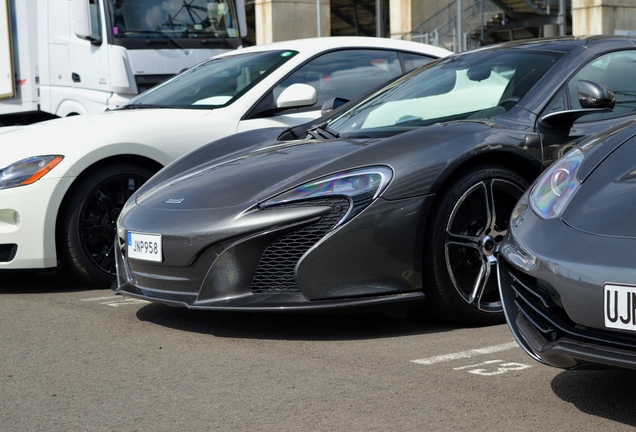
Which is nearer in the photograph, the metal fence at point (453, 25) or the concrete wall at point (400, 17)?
the concrete wall at point (400, 17)

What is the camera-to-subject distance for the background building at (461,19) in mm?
24719

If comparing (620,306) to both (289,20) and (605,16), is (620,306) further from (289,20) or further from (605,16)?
(289,20)

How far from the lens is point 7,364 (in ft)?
13.4

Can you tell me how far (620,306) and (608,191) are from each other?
0.52 m

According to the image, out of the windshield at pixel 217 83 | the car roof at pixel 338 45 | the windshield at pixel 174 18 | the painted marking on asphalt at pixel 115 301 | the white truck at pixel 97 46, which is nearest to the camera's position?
the painted marking on asphalt at pixel 115 301

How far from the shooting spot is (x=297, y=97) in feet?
19.5

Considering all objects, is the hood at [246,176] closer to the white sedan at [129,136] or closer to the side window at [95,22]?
the white sedan at [129,136]

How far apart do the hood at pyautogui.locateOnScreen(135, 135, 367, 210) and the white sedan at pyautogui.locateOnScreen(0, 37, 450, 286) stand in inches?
35.3

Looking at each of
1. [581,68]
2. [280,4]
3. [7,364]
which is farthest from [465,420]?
[280,4]

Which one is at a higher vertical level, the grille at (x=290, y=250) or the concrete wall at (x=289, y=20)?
the concrete wall at (x=289, y=20)

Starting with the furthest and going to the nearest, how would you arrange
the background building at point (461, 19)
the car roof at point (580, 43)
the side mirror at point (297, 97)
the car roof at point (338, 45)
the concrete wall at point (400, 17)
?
1. the background building at point (461, 19)
2. the concrete wall at point (400, 17)
3. the car roof at point (338, 45)
4. the side mirror at point (297, 97)
5. the car roof at point (580, 43)

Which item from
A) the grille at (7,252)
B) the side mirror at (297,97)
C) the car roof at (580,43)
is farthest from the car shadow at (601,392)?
the grille at (7,252)

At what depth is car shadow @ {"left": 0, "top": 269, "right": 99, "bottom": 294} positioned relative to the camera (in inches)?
234

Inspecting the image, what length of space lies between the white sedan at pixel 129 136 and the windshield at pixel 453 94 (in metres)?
0.76
